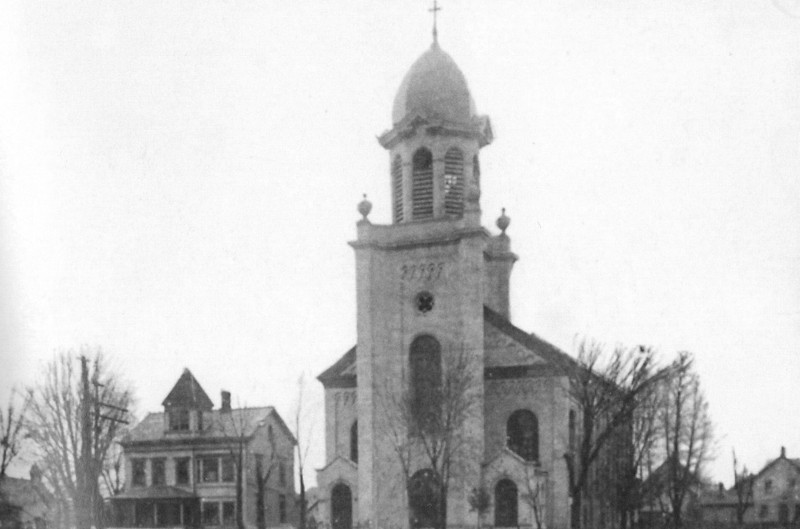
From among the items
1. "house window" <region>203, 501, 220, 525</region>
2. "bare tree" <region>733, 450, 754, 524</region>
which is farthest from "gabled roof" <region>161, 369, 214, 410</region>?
"bare tree" <region>733, 450, 754, 524</region>

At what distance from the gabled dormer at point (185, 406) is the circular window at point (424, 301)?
1627 cm

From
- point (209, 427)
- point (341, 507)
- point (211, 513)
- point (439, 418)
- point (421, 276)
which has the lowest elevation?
point (211, 513)

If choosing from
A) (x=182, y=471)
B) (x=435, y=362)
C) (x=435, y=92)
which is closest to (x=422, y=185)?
(x=435, y=92)

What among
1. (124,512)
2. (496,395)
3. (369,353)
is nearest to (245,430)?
(124,512)

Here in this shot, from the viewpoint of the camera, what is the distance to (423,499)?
4350cm

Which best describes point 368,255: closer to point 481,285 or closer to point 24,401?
point 481,285

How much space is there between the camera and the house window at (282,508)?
5666cm

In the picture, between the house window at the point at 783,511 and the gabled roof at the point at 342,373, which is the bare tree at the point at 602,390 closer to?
the gabled roof at the point at 342,373

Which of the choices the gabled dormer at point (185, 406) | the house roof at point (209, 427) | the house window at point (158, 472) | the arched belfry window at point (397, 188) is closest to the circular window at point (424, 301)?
the arched belfry window at point (397, 188)

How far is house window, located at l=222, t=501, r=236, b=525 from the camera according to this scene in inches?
2072

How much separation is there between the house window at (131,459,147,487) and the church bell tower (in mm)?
15876

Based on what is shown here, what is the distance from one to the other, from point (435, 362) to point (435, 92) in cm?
1240

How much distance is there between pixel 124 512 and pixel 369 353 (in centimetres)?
1788

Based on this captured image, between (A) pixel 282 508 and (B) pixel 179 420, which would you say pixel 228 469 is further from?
(A) pixel 282 508
